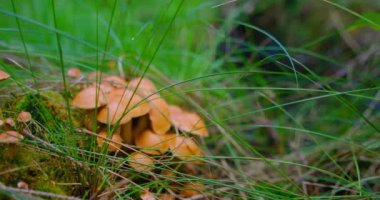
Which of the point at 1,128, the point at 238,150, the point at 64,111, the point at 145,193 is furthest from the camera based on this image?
the point at 238,150

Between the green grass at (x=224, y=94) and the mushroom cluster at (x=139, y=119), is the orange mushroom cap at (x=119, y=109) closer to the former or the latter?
the mushroom cluster at (x=139, y=119)

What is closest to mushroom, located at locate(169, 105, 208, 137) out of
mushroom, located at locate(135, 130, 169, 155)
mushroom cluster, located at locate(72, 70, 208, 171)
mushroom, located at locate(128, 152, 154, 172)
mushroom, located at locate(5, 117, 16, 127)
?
mushroom cluster, located at locate(72, 70, 208, 171)

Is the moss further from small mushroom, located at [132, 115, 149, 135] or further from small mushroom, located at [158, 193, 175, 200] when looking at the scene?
small mushroom, located at [132, 115, 149, 135]

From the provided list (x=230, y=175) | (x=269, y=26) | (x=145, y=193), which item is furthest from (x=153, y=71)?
(x=269, y=26)

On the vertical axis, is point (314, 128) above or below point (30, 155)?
below

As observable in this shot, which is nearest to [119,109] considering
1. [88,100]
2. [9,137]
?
[88,100]

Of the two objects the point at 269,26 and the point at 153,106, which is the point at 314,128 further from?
the point at 269,26
